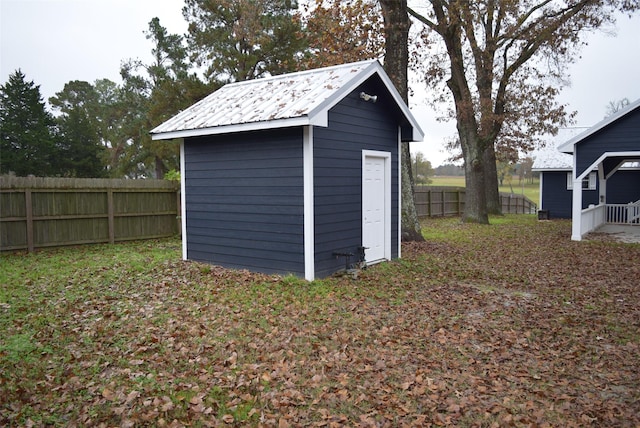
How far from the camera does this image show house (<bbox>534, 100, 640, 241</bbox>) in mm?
14695

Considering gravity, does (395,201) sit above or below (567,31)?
below

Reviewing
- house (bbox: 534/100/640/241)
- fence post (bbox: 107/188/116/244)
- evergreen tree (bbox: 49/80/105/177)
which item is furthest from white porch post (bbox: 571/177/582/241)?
evergreen tree (bbox: 49/80/105/177)

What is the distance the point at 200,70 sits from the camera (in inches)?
1088

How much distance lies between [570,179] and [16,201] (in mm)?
24476

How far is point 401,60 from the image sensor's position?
45.7 feet

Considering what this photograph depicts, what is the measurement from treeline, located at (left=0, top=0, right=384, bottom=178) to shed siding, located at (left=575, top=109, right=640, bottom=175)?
30.1 ft

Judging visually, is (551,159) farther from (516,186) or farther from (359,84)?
(516,186)

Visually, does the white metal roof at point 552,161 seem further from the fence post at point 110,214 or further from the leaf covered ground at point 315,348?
the fence post at point 110,214

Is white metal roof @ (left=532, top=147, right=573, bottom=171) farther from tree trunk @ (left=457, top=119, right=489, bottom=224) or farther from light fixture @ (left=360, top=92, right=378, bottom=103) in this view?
light fixture @ (left=360, top=92, right=378, bottom=103)

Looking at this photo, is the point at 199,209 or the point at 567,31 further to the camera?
the point at 567,31

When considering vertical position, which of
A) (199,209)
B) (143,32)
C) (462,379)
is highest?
(143,32)

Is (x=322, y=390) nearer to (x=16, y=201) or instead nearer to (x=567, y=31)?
(x=16, y=201)

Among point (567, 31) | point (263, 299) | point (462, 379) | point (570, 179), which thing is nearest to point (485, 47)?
point (567, 31)

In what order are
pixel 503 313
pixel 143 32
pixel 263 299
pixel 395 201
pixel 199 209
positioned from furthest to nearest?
1. pixel 143 32
2. pixel 395 201
3. pixel 199 209
4. pixel 263 299
5. pixel 503 313
